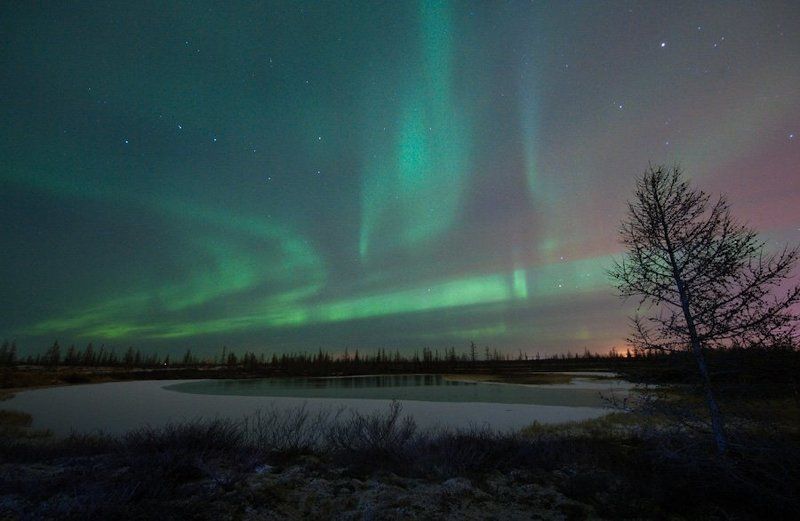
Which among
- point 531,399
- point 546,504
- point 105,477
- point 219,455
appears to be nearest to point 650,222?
point 546,504

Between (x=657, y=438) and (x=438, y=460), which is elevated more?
(x=657, y=438)

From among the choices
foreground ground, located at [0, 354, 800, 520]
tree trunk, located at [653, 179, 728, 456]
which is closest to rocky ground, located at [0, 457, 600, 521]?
foreground ground, located at [0, 354, 800, 520]

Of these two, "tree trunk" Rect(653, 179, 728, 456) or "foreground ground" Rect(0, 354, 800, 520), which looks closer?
"foreground ground" Rect(0, 354, 800, 520)

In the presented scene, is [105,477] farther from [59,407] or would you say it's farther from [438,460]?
[59,407]

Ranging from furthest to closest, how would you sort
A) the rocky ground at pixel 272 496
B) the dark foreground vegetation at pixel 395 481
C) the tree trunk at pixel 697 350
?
the tree trunk at pixel 697 350 < the dark foreground vegetation at pixel 395 481 < the rocky ground at pixel 272 496

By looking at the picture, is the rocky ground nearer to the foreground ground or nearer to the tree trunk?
the foreground ground

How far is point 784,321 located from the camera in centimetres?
1011

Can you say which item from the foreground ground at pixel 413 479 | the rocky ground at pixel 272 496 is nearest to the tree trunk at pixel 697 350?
the foreground ground at pixel 413 479

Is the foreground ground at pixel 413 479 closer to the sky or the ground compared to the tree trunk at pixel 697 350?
closer to the ground

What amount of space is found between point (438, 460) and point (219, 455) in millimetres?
6794

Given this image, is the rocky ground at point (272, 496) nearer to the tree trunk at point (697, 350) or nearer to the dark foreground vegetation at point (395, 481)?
the dark foreground vegetation at point (395, 481)

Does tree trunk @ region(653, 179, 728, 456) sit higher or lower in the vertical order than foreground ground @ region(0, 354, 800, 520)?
higher

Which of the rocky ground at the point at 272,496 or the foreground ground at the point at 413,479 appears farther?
the foreground ground at the point at 413,479

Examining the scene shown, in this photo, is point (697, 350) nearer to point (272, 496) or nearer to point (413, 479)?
point (413, 479)
